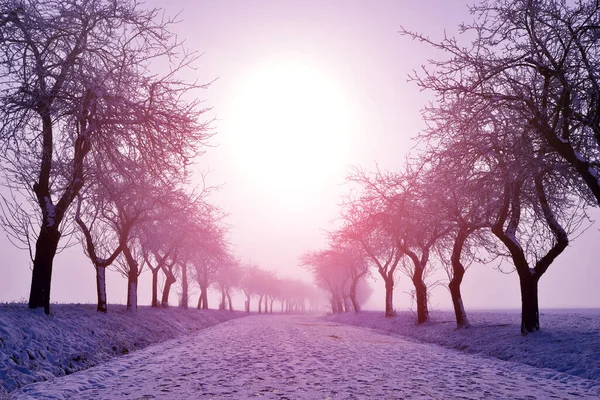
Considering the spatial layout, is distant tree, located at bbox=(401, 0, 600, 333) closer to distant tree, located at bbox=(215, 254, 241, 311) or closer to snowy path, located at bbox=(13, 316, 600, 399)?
snowy path, located at bbox=(13, 316, 600, 399)

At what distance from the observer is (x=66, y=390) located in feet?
21.6

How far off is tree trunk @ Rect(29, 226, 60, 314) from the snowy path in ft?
12.0

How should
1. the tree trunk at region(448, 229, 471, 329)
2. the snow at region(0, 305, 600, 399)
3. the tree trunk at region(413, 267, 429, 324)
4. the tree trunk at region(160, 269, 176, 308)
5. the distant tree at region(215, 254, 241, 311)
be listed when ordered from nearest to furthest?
1. the snow at region(0, 305, 600, 399)
2. the tree trunk at region(448, 229, 471, 329)
3. the tree trunk at region(413, 267, 429, 324)
4. the tree trunk at region(160, 269, 176, 308)
5. the distant tree at region(215, 254, 241, 311)

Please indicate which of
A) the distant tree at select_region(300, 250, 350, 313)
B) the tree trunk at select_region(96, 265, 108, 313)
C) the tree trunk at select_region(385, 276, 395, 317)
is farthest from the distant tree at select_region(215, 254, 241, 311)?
the tree trunk at select_region(96, 265, 108, 313)

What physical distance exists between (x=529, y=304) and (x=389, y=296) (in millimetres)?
16830

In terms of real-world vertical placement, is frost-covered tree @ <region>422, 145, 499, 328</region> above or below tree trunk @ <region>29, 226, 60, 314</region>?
above

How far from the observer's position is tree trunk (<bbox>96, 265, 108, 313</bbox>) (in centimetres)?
1759

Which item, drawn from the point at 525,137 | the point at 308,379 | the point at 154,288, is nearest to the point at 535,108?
the point at 525,137

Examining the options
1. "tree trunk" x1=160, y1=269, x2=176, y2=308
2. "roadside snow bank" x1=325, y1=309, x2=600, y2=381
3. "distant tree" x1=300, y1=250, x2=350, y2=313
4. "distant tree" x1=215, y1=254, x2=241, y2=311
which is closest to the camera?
"roadside snow bank" x1=325, y1=309, x2=600, y2=381

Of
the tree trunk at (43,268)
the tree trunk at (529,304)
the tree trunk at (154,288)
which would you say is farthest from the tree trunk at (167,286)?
the tree trunk at (529,304)

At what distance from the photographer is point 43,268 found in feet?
39.9

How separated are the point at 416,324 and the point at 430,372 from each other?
46.9 feet

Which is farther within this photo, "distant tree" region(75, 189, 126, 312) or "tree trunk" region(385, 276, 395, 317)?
"tree trunk" region(385, 276, 395, 317)

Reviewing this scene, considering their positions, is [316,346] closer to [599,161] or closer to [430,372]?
[430,372]
